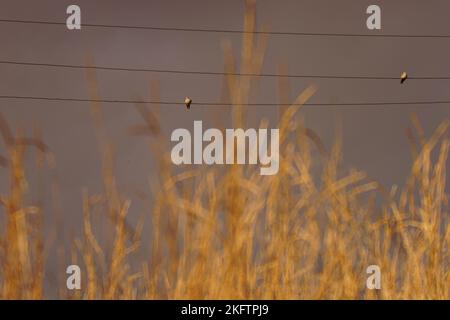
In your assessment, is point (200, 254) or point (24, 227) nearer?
point (200, 254)

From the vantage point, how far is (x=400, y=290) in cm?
270

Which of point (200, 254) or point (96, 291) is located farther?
point (96, 291)

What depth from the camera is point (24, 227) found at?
2.46 meters

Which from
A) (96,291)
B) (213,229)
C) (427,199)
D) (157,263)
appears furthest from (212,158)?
(427,199)

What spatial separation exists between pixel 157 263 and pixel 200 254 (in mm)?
141
